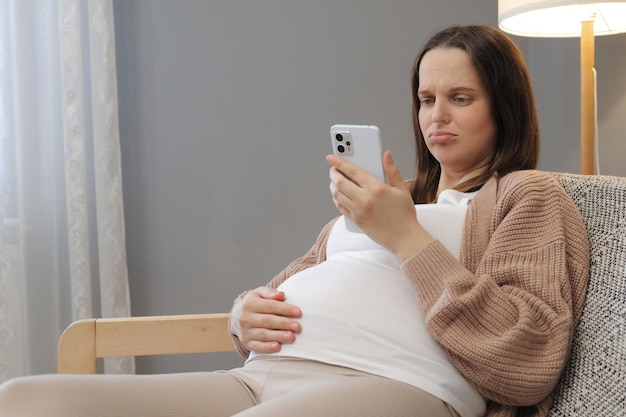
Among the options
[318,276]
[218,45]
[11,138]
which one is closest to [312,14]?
[218,45]

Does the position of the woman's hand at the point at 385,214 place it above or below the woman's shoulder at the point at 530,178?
below

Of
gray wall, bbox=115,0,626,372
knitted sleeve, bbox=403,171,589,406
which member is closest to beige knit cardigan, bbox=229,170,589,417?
knitted sleeve, bbox=403,171,589,406

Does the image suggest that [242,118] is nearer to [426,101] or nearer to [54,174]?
[54,174]

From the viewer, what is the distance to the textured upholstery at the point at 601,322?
966mm

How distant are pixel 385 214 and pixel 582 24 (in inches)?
41.1

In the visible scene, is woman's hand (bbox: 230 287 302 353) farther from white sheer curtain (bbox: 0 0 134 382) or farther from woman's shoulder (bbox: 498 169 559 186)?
white sheer curtain (bbox: 0 0 134 382)

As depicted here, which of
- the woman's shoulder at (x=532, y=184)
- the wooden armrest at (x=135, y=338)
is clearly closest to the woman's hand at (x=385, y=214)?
the woman's shoulder at (x=532, y=184)

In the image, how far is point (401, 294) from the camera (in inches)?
43.3

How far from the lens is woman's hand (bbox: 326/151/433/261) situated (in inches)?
42.3

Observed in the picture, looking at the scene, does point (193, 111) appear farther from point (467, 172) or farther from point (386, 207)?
point (386, 207)

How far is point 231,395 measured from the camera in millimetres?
1070

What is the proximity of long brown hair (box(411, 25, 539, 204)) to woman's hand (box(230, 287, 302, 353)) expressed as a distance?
361mm

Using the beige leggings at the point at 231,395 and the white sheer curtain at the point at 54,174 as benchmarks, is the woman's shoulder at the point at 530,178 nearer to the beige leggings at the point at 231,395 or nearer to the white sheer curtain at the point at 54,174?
the beige leggings at the point at 231,395

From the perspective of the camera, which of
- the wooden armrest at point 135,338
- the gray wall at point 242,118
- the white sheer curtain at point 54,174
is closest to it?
the wooden armrest at point 135,338
